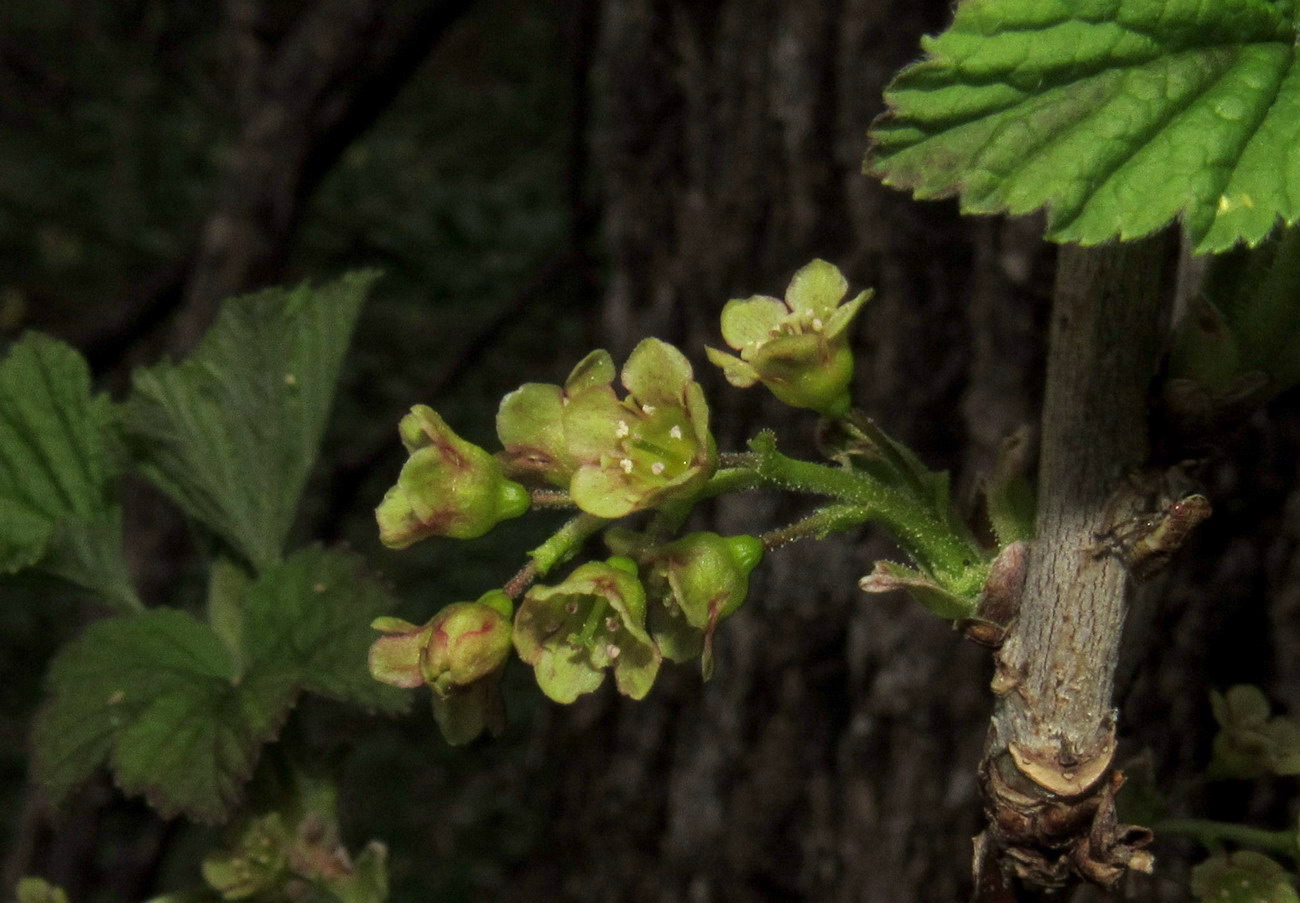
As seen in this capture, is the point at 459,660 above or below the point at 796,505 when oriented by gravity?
above

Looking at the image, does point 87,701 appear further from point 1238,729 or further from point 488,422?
point 488,422

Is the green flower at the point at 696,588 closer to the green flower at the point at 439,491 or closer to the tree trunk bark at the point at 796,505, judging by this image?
the green flower at the point at 439,491

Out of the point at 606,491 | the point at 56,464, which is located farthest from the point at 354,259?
the point at 606,491

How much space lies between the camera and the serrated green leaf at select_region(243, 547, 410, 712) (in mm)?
975

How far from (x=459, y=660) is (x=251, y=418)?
0.46 metres

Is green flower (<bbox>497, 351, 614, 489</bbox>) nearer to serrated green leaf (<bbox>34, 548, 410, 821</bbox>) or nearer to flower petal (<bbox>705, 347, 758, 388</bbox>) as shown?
flower petal (<bbox>705, 347, 758, 388</bbox>)

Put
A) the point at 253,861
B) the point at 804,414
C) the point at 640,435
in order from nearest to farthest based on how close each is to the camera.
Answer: the point at 640,435
the point at 253,861
the point at 804,414

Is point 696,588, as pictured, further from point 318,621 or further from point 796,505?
point 796,505

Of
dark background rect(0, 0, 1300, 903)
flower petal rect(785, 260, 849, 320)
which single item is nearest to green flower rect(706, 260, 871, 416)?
flower petal rect(785, 260, 849, 320)

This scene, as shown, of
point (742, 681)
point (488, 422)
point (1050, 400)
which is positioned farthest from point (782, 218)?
point (488, 422)

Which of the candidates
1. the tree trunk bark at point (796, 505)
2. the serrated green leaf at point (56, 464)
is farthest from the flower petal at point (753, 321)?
the tree trunk bark at point (796, 505)

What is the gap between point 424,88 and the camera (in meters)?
5.06

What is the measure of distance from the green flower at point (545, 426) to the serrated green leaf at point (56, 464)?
465 millimetres

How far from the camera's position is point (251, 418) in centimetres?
111
